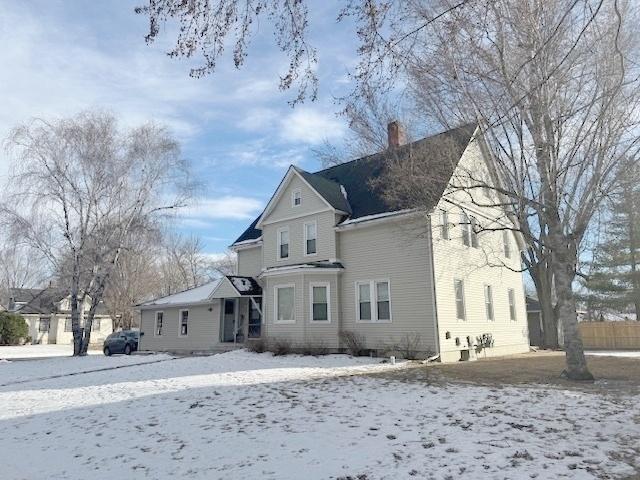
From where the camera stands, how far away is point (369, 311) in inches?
734

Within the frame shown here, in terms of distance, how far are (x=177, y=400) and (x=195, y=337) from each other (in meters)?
16.3

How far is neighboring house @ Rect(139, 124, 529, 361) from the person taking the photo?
57.1ft

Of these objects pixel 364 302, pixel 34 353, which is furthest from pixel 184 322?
pixel 34 353

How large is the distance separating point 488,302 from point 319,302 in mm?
7747

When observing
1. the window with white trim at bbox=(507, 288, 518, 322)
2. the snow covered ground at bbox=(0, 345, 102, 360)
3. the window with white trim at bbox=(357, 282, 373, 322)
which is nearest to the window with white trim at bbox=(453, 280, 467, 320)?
the window with white trim at bbox=(357, 282, 373, 322)

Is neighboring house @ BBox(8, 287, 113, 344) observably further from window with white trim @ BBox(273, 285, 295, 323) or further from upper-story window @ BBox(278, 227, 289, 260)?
window with white trim @ BBox(273, 285, 295, 323)

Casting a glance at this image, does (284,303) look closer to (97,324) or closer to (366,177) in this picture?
(366,177)

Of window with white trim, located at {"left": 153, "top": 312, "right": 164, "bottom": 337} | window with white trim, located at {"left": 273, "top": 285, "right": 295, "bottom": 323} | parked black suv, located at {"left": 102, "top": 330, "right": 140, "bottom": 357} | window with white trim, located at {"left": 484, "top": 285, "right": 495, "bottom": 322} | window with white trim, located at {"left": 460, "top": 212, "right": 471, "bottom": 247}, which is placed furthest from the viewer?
parked black suv, located at {"left": 102, "top": 330, "right": 140, "bottom": 357}

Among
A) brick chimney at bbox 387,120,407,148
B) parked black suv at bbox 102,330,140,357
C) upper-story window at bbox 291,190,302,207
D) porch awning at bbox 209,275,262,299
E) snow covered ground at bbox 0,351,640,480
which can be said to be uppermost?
brick chimney at bbox 387,120,407,148

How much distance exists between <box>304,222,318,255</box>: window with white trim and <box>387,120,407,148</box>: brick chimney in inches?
196

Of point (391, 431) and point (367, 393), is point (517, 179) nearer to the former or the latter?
point (367, 393)

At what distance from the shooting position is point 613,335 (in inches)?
1161

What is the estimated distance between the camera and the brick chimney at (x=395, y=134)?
21.1m

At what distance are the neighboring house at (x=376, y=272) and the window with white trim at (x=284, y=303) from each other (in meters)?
0.04
